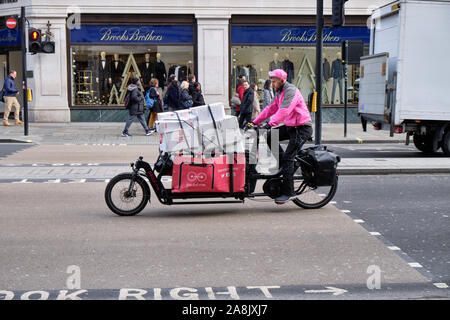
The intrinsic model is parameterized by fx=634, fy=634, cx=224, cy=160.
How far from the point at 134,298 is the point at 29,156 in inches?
404

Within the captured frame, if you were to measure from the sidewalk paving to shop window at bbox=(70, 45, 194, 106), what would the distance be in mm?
1402

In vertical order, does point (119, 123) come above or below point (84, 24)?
below

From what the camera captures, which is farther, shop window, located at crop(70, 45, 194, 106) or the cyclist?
shop window, located at crop(70, 45, 194, 106)

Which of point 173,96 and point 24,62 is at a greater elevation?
point 24,62

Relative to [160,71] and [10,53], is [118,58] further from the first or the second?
[10,53]

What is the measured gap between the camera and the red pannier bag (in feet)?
24.8

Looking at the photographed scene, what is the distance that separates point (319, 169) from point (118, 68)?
54.3 ft

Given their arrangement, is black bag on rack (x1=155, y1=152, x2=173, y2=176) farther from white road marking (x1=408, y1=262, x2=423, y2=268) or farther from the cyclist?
white road marking (x1=408, y1=262, x2=423, y2=268)

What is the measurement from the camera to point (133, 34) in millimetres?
23062

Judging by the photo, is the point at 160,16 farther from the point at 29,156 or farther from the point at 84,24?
the point at 29,156

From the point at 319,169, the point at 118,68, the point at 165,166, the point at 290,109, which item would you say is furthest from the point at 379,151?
the point at 118,68

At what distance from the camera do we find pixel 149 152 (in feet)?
49.9

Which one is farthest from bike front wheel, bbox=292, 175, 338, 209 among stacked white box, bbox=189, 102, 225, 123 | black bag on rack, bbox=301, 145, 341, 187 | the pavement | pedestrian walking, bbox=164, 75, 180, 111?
pedestrian walking, bbox=164, 75, 180, 111

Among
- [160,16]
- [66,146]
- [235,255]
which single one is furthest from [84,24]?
[235,255]
